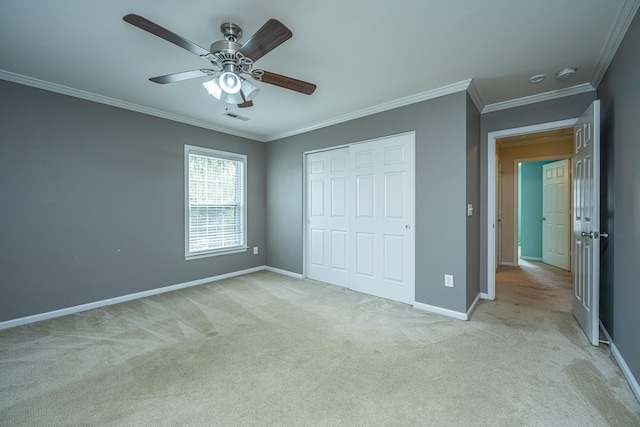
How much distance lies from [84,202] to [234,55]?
8.66 ft

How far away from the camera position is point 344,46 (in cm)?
217

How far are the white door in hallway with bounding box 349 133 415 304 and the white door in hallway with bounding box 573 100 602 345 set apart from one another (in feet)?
4.92

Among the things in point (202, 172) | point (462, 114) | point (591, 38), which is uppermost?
point (591, 38)

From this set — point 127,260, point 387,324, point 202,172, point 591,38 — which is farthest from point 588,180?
point 127,260

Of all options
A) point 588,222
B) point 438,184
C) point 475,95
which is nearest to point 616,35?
point 475,95

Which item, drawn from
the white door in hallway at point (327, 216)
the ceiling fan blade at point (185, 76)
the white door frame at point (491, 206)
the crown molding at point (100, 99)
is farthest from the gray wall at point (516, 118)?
the crown molding at point (100, 99)

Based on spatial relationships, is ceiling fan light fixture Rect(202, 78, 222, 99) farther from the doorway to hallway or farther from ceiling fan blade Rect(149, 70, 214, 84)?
the doorway to hallway

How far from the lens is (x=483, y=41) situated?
6.87ft

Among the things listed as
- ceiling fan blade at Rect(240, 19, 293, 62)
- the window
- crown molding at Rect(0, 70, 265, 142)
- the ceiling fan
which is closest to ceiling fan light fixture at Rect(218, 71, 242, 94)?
the ceiling fan

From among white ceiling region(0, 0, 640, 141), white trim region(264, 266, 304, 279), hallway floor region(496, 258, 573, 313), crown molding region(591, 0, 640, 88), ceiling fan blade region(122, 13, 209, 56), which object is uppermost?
white ceiling region(0, 0, 640, 141)

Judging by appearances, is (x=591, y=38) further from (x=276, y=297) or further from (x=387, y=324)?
(x=276, y=297)

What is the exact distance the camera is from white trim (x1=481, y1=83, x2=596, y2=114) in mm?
2834

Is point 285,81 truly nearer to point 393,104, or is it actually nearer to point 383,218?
point 393,104

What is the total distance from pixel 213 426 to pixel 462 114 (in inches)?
131
